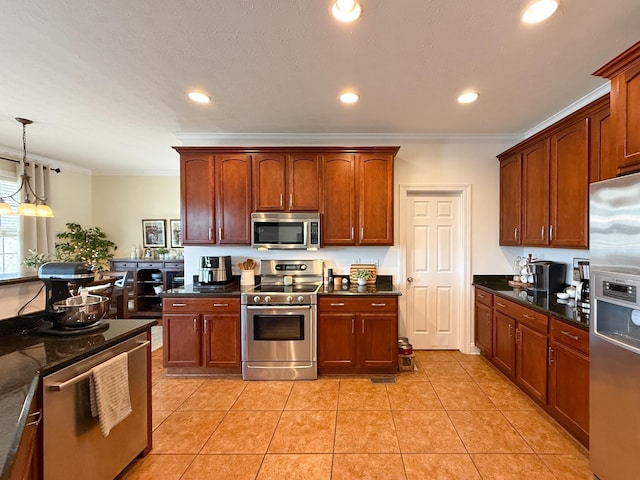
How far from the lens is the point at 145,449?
202 cm

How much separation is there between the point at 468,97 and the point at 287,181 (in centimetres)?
203

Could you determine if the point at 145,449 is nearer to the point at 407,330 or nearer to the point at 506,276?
the point at 407,330

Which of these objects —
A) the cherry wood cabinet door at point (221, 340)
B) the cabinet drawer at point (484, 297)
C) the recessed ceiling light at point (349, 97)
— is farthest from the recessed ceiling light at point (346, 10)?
the cabinet drawer at point (484, 297)

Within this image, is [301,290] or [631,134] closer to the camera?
[631,134]

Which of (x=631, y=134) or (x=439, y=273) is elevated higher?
(x=631, y=134)

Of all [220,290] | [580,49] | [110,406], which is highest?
[580,49]

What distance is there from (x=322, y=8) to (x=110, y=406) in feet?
8.28

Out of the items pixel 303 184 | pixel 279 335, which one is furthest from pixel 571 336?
pixel 303 184

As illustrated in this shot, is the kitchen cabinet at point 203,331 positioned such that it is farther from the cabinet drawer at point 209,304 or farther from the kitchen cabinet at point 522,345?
the kitchen cabinet at point 522,345

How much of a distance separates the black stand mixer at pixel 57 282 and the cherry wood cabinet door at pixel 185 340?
1.39 metres

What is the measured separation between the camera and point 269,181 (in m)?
3.42

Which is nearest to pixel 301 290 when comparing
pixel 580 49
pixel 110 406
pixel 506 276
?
pixel 110 406

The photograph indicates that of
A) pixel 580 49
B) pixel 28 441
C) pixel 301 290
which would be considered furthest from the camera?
pixel 301 290

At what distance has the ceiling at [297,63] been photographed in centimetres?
167
